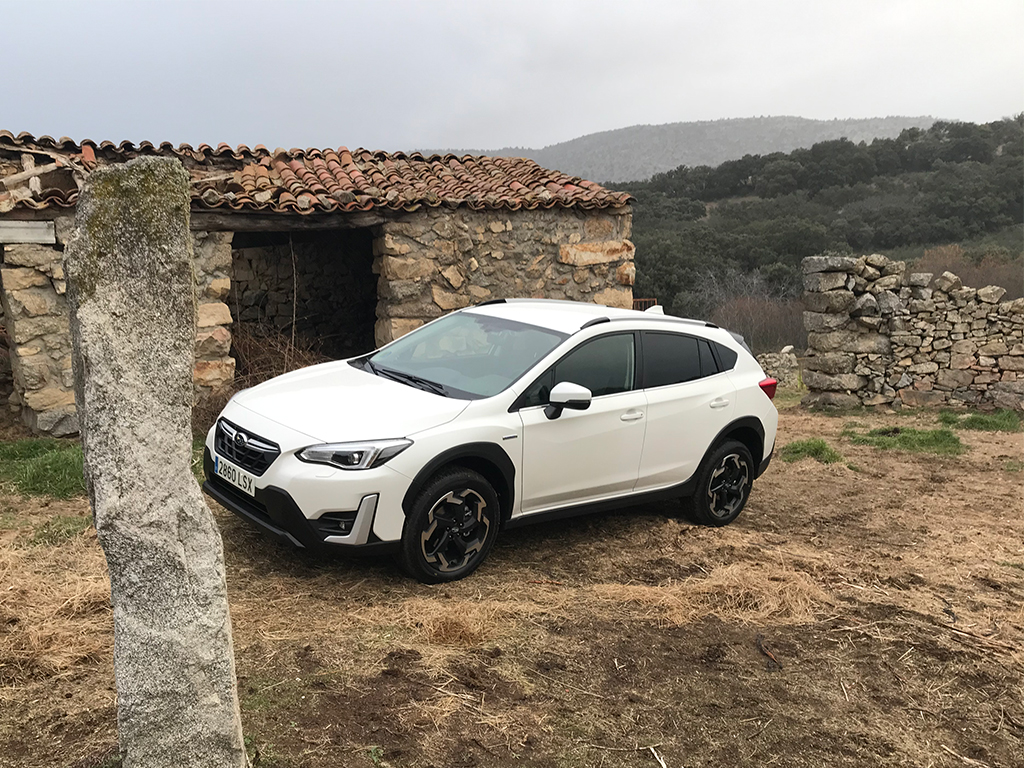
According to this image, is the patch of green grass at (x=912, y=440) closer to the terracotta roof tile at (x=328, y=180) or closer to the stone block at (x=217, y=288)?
the terracotta roof tile at (x=328, y=180)

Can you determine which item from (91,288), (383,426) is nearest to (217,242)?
(383,426)

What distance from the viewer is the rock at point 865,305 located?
12.7 m

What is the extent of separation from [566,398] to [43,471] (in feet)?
14.7

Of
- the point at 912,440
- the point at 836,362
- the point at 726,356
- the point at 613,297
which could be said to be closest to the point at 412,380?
the point at 726,356

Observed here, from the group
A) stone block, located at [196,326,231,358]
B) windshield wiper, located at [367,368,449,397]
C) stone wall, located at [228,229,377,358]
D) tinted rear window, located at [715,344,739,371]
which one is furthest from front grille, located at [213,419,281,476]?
stone wall, located at [228,229,377,358]

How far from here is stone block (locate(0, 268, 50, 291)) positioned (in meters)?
8.05

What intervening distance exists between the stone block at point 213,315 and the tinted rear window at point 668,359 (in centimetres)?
512

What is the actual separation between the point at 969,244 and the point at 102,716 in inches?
1537

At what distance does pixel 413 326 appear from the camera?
1002 cm

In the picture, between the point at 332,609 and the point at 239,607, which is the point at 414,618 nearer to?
the point at 332,609

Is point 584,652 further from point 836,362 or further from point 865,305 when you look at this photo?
point 865,305

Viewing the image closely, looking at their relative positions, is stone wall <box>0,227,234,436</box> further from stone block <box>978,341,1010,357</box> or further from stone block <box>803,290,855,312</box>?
stone block <box>978,341,1010,357</box>

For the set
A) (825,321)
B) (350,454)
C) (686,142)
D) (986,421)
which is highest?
(686,142)

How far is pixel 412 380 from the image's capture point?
5.47 metres
